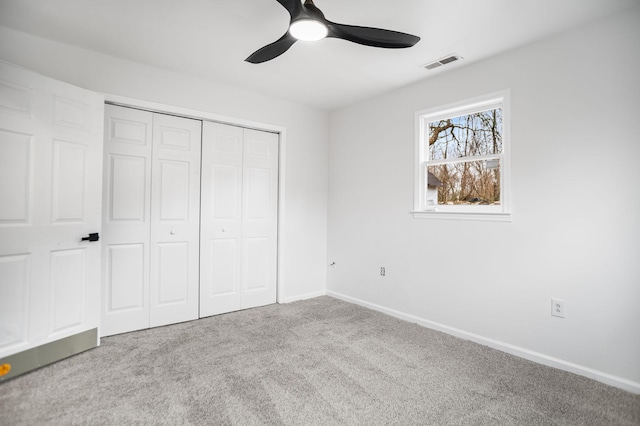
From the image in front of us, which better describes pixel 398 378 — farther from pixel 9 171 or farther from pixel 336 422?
pixel 9 171

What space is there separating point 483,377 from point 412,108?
2.56 meters

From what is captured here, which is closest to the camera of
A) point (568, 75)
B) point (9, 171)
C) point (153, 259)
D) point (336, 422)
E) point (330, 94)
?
point (336, 422)

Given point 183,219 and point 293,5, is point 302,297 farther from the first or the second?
point 293,5

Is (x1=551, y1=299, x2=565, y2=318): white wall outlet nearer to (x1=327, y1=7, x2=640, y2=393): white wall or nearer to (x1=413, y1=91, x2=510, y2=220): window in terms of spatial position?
(x1=327, y1=7, x2=640, y2=393): white wall

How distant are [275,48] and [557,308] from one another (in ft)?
9.09

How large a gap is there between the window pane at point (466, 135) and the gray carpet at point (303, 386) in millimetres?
1766

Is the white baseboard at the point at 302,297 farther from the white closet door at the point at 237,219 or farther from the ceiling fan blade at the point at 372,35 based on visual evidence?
the ceiling fan blade at the point at 372,35

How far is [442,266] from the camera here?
126 inches

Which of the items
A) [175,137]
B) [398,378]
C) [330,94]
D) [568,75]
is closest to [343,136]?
[330,94]

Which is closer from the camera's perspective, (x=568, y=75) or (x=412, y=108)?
(x=568, y=75)

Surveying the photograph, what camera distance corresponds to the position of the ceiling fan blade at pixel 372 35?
6.28ft

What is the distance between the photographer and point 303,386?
2148 mm

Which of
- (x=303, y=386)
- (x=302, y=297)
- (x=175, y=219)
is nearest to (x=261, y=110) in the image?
(x=175, y=219)

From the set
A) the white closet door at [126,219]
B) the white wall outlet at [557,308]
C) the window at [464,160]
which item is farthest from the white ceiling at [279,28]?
the white wall outlet at [557,308]
